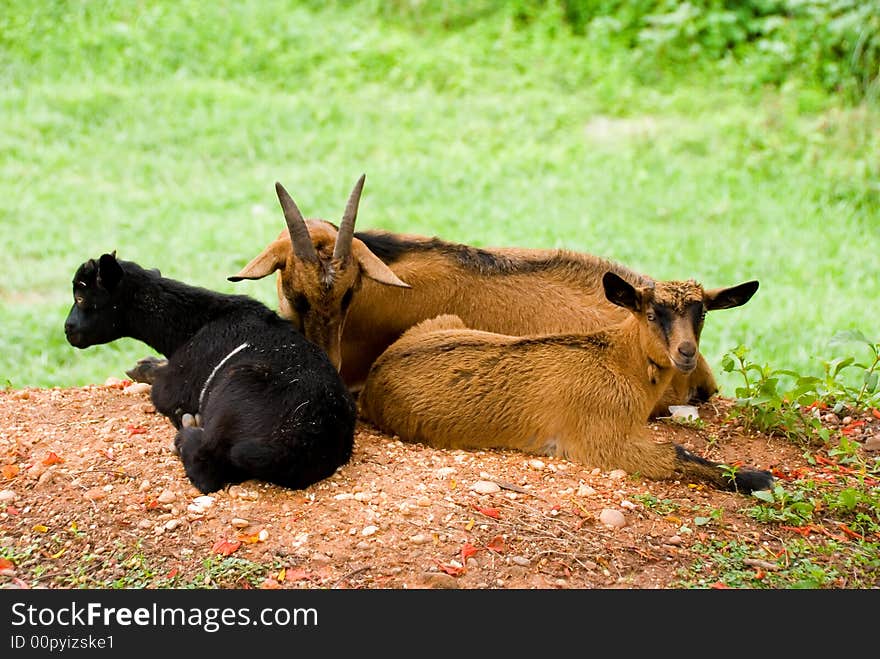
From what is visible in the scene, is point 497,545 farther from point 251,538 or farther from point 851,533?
point 851,533

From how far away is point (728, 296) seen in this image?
19.1 ft

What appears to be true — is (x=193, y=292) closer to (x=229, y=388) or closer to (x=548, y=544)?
(x=229, y=388)

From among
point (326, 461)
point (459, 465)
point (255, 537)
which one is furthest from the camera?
point (459, 465)

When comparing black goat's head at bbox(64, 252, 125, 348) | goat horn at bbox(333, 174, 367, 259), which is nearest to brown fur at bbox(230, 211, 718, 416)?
goat horn at bbox(333, 174, 367, 259)

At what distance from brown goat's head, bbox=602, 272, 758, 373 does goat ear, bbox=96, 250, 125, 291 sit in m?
2.76

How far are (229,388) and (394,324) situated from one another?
5.23ft

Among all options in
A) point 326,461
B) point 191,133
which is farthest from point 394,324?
point 191,133

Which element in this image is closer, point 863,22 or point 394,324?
point 394,324

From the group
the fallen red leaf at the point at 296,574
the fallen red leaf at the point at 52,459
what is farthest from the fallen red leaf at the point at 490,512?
the fallen red leaf at the point at 52,459

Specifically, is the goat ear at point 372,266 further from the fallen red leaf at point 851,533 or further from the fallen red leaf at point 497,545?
the fallen red leaf at point 851,533

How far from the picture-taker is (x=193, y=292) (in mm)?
6496

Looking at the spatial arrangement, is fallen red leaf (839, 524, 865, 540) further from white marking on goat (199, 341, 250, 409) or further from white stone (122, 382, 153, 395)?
white stone (122, 382, 153, 395)

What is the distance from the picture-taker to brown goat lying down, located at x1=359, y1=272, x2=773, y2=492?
5.81 metres

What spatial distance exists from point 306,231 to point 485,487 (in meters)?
1.80
